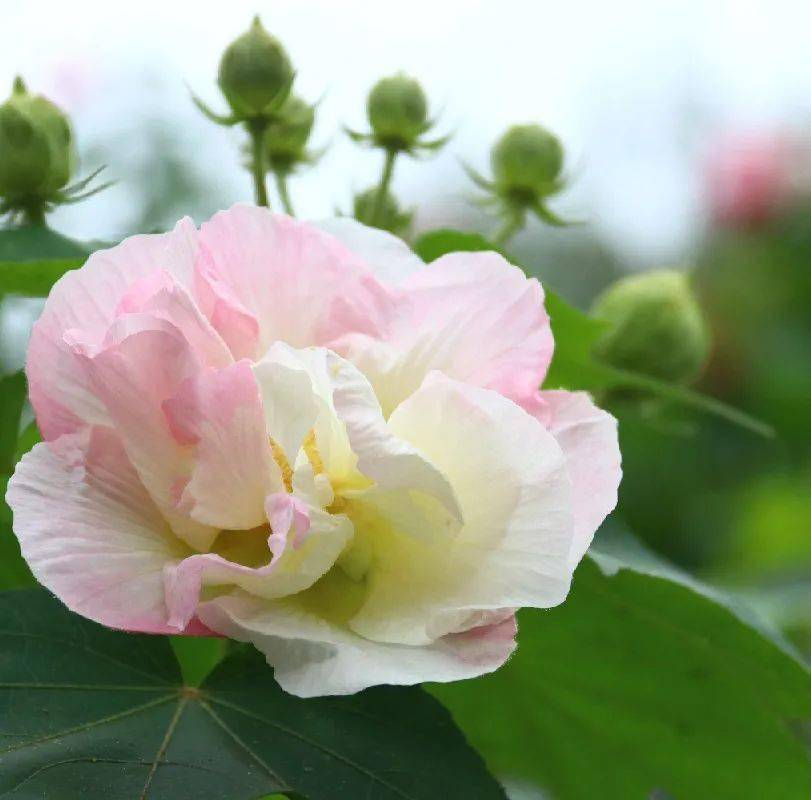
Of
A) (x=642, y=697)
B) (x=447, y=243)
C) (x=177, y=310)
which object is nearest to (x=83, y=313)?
(x=177, y=310)

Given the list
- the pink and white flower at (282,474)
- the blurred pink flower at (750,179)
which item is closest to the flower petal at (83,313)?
the pink and white flower at (282,474)

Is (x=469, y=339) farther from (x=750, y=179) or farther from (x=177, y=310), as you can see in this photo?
(x=750, y=179)

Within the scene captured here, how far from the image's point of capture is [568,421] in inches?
19.2

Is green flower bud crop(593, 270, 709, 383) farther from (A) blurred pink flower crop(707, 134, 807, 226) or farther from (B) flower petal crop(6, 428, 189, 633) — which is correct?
(A) blurred pink flower crop(707, 134, 807, 226)

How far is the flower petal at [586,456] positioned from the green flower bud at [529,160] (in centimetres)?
33

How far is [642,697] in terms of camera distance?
68 cm

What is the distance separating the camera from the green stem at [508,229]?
2.58 ft

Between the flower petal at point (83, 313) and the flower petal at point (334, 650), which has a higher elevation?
the flower petal at point (83, 313)

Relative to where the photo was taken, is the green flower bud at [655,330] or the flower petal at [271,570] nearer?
the flower petal at [271,570]

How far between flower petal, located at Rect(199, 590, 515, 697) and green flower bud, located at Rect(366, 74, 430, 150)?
381 millimetres

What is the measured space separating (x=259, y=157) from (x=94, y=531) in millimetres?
291

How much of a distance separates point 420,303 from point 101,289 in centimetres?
12

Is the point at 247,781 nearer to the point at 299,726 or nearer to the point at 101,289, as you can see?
the point at 299,726

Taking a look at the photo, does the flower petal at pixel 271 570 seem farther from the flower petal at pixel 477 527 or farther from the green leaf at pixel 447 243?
the green leaf at pixel 447 243
